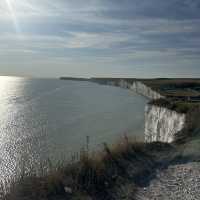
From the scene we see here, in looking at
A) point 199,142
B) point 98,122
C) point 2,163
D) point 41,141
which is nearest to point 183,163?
point 199,142

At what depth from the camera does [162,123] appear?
76.4ft

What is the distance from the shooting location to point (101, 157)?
7207 mm

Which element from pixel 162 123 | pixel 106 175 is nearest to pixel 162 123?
pixel 162 123

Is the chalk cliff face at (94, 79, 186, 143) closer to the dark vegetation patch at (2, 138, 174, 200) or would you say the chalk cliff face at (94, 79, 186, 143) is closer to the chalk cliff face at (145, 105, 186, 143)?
the chalk cliff face at (145, 105, 186, 143)

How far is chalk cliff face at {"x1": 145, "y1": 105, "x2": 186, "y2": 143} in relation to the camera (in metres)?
19.5

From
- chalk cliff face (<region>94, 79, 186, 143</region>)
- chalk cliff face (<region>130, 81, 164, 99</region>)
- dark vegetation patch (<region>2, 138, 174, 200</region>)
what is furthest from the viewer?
chalk cliff face (<region>130, 81, 164, 99</region>)

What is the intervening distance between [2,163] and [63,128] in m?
13.9

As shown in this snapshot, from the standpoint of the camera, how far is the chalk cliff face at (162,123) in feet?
64.0

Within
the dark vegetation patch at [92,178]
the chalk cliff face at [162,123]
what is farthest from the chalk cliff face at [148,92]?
the dark vegetation patch at [92,178]

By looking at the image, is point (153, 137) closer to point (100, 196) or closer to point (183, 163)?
point (183, 163)

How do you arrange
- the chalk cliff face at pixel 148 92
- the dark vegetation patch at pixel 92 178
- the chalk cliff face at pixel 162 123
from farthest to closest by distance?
1. the chalk cliff face at pixel 148 92
2. the chalk cliff face at pixel 162 123
3. the dark vegetation patch at pixel 92 178

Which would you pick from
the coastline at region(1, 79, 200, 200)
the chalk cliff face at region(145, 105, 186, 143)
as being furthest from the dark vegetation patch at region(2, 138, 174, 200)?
the chalk cliff face at region(145, 105, 186, 143)

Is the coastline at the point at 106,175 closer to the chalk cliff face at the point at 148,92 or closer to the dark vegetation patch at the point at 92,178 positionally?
the dark vegetation patch at the point at 92,178

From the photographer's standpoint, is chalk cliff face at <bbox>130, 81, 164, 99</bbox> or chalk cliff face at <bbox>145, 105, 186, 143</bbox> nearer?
chalk cliff face at <bbox>145, 105, 186, 143</bbox>
